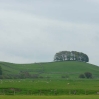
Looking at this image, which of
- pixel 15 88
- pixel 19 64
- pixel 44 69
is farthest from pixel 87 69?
pixel 15 88

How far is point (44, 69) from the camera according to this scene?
555ft

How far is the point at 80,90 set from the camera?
71.2 meters

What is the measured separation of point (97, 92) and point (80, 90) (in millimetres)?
3513

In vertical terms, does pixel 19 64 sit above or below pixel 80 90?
above

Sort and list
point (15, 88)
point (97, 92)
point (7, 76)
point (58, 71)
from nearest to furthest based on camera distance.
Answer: point (97, 92) < point (15, 88) < point (7, 76) < point (58, 71)

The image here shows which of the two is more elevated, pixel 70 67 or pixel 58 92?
pixel 70 67

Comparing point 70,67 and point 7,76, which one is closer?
point 7,76

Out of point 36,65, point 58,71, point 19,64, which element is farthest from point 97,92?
point 19,64

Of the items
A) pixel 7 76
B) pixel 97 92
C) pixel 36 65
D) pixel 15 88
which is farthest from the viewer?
pixel 36 65

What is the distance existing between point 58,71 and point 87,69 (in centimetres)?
1456

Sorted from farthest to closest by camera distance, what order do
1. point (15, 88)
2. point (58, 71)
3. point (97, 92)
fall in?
1. point (58, 71)
2. point (15, 88)
3. point (97, 92)

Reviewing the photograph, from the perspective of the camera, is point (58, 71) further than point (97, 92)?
Yes

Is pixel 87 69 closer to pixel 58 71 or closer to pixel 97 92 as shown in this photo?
pixel 58 71

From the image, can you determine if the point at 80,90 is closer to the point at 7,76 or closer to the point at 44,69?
the point at 7,76
